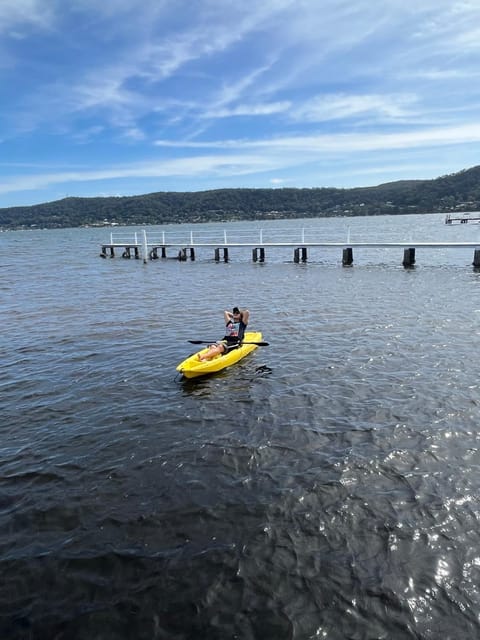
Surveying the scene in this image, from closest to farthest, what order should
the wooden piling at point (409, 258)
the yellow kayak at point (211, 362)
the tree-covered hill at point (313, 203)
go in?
the yellow kayak at point (211, 362), the wooden piling at point (409, 258), the tree-covered hill at point (313, 203)

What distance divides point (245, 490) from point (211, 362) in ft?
15.3

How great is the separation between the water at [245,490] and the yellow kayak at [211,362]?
24 centimetres

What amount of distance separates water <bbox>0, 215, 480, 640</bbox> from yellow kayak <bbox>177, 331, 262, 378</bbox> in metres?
0.24

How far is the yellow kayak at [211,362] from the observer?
1011 centimetres

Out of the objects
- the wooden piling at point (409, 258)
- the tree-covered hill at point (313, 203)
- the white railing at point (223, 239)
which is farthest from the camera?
the tree-covered hill at point (313, 203)

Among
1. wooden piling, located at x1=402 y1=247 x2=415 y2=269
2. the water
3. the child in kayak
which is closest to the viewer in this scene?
the water

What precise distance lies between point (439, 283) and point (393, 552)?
70.2ft

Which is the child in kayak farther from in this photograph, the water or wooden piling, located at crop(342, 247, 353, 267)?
wooden piling, located at crop(342, 247, 353, 267)

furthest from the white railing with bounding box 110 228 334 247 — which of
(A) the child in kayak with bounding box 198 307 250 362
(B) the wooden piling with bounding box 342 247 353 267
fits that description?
(A) the child in kayak with bounding box 198 307 250 362

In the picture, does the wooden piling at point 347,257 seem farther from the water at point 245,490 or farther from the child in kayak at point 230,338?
the child in kayak at point 230,338

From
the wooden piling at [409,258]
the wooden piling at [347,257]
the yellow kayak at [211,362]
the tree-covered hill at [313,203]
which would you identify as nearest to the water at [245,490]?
the yellow kayak at [211,362]

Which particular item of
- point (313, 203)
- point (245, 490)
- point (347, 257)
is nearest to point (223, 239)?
point (347, 257)

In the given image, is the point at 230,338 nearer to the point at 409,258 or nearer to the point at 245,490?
the point at 245,490

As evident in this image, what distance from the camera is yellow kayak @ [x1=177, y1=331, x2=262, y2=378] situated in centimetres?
1011
